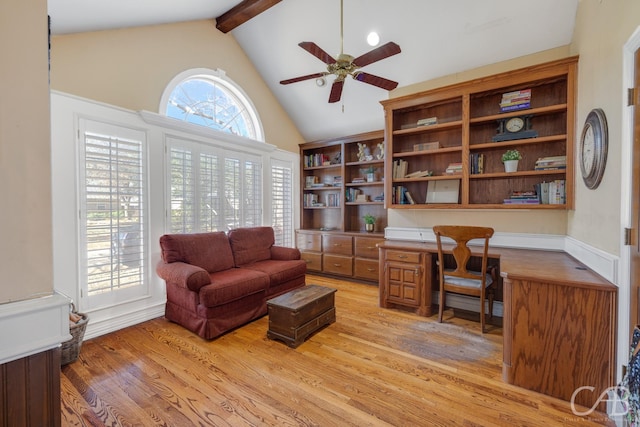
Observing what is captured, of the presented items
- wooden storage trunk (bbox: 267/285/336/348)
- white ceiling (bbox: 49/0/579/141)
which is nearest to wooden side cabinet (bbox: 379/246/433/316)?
wooden storage trunk (bbox: 267/285/336/348)

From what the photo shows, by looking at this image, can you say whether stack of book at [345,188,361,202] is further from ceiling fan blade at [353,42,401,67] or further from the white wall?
ceiling fan blade at [353,42,401,67]

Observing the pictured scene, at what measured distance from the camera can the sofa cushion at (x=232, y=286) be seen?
2.61 metres

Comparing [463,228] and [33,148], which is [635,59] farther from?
[33,148]

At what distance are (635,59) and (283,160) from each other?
4.19 m

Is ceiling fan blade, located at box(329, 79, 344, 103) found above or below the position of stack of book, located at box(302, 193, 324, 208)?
above

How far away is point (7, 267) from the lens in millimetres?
930

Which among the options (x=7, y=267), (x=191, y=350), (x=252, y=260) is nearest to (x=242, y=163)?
(x=252, y=260)

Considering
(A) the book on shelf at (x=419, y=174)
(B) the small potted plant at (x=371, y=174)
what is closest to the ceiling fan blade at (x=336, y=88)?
(A) the book on shelf at (x=419, y=174)

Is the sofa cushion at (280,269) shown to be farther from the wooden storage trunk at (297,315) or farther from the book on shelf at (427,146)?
the book on shelf at (427,146)

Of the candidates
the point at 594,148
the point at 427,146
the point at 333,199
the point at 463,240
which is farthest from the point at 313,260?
the point at 594,148

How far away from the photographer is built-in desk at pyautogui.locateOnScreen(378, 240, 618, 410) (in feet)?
5.62

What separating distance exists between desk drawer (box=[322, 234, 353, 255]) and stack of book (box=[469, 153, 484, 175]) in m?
2.00

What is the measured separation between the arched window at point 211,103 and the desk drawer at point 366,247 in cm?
223

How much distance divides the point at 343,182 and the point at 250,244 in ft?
6.41
